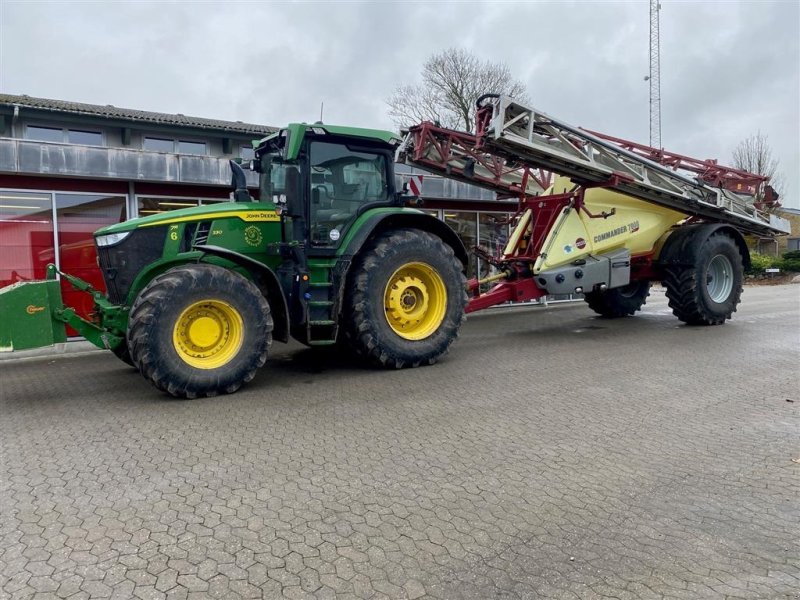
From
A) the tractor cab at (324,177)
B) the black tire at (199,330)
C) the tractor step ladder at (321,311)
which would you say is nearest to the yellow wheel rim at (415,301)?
the tractor step ladder at (321,311)

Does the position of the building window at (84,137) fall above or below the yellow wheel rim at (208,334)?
above

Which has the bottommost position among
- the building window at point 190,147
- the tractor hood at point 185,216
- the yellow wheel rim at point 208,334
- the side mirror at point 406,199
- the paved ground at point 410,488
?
the paved ground at point 410,488

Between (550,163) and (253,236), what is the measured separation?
4780 mm

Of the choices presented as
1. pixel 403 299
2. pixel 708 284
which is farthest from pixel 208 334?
pixel 708 284

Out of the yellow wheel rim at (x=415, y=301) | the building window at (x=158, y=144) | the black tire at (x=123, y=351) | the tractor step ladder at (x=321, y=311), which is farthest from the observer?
the building window at (x=158, y=144)

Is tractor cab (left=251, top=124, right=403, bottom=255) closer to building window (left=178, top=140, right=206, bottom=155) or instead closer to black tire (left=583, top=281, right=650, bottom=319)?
black tire (left=583, top=281, right=650, bottom=319)

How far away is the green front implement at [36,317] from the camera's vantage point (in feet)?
16.9

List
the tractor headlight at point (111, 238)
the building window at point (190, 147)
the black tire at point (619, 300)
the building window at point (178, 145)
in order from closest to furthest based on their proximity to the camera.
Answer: the tractor headlight at point (111, 238)
the black tire at point (619, 300)
the building window at point (178, 145)
the building window at point (190, 147)

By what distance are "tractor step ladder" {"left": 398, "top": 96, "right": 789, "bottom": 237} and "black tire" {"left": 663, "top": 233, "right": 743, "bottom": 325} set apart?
2.45ft

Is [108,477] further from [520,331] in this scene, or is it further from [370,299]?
[520,331]

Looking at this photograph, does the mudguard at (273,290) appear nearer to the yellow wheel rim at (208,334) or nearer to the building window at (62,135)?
the yellow wheel rim at (208,334)

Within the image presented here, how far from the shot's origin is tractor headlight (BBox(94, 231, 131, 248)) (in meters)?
→ 5.82

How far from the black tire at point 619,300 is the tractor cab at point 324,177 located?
6535 millimetres

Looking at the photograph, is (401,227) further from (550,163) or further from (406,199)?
(550,163)
